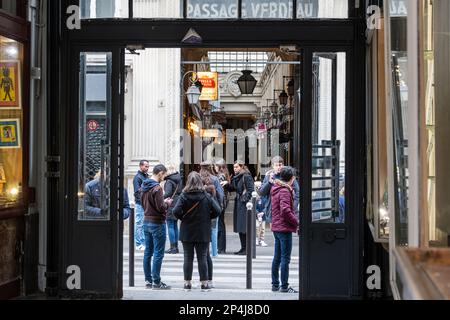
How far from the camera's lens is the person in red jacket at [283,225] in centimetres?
845

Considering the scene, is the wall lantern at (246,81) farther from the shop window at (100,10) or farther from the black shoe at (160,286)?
the shop window at (100,10)

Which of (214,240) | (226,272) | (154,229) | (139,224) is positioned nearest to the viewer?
(154,229)

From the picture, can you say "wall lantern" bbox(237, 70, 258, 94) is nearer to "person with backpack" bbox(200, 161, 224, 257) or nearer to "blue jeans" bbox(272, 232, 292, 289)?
"person with backpack" bbox(200, 161, 224, 257)

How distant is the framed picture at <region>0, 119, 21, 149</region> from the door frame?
507mm

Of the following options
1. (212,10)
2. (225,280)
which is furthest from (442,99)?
(225,280)

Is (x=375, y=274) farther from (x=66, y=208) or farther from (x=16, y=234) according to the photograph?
(x=16, y=234)

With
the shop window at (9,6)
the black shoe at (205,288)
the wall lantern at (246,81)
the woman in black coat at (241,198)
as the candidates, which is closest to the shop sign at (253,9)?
the shop window at (9,6)

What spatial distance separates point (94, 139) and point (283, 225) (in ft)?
8.99

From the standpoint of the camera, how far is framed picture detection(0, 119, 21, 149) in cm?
720

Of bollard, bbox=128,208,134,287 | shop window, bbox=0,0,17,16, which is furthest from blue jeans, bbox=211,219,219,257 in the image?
shop window, bbox=0,0,17,16

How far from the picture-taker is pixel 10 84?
7.21m

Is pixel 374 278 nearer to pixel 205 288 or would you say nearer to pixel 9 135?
pixel 205 288

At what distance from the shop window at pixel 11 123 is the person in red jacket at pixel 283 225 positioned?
3177 millimetres
